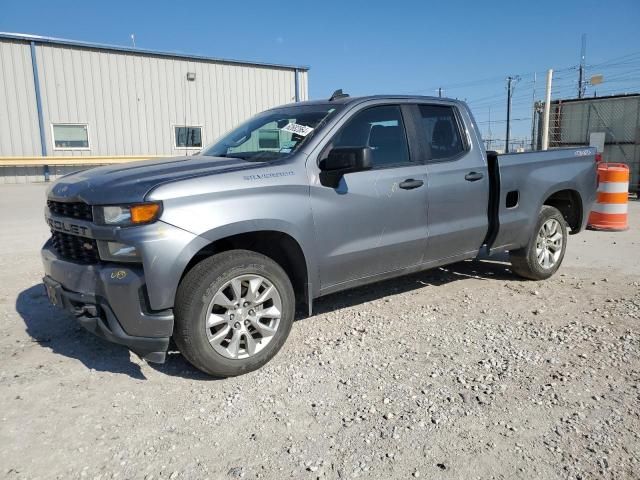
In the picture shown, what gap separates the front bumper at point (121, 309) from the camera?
10.1ft

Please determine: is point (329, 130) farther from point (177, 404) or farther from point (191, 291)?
point (177, 404)

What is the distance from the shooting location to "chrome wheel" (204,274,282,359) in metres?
3.36

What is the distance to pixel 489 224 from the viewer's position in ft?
16.6

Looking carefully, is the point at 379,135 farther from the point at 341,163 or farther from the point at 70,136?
the point at 70,136

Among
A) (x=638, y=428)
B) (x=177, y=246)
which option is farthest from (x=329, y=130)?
(x=638, y=428)

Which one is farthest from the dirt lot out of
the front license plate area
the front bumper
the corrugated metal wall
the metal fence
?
the corrugated metal wall

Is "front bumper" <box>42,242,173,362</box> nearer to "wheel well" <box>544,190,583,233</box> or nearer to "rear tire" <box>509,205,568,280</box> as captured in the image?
"rear tire" <box>509,205,568,280</box>

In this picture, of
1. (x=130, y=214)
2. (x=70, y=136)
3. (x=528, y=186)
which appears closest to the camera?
(x=130, y=214)

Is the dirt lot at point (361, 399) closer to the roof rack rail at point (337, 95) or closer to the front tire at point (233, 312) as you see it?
the front tire at point (233, 312)

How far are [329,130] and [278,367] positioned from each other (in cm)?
184

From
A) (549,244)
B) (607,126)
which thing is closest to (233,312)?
(549,244)

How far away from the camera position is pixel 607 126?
557 inches

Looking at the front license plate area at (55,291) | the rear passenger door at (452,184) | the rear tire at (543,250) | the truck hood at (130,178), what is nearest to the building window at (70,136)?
the truck hood at (130,178)

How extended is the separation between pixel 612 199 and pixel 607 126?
262 inches
